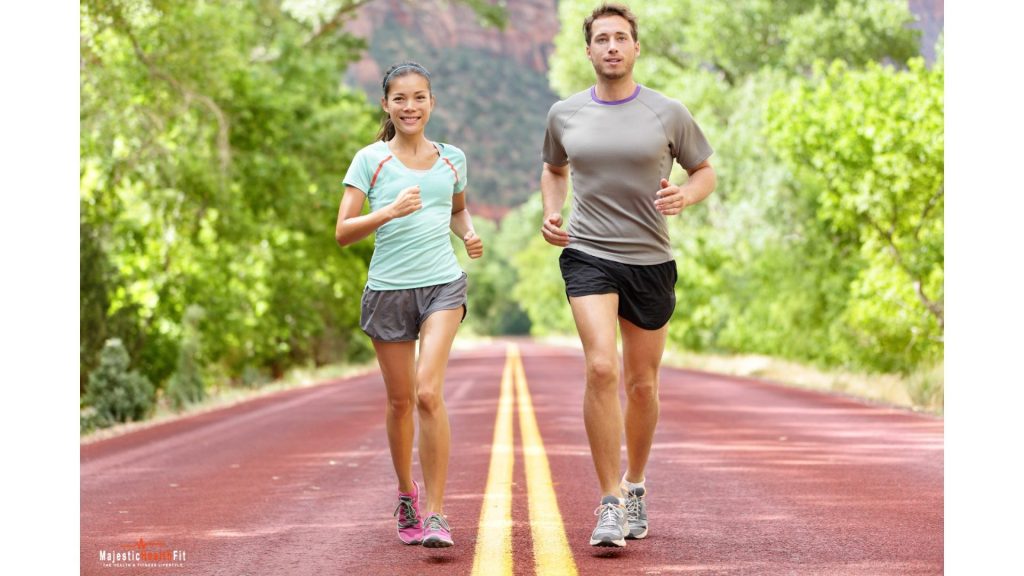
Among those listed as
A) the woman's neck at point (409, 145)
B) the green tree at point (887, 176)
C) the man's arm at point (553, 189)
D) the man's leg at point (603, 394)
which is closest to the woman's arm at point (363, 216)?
the woman's neck at point (409, 145)

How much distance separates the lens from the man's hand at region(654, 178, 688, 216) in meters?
5.95

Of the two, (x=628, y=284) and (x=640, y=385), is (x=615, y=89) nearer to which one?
(x=628, y=284)

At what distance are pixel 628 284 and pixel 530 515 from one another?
1.58 meters

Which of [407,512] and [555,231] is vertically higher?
[555,231]

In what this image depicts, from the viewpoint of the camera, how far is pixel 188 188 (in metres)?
22.2

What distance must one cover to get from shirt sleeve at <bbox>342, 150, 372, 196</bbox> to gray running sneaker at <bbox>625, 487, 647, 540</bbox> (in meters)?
1.94

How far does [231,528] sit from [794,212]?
1977 cm

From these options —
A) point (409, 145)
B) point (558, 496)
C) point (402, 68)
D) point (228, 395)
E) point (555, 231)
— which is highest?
point (402, 68)

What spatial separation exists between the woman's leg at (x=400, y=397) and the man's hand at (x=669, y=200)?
4.28ft

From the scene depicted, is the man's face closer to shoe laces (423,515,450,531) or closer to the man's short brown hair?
the man's short brown hair

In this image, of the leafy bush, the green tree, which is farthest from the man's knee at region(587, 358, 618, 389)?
the green tree

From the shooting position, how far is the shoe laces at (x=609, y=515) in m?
5.93

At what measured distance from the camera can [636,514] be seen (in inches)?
253

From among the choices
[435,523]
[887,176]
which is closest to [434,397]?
[435,523]
